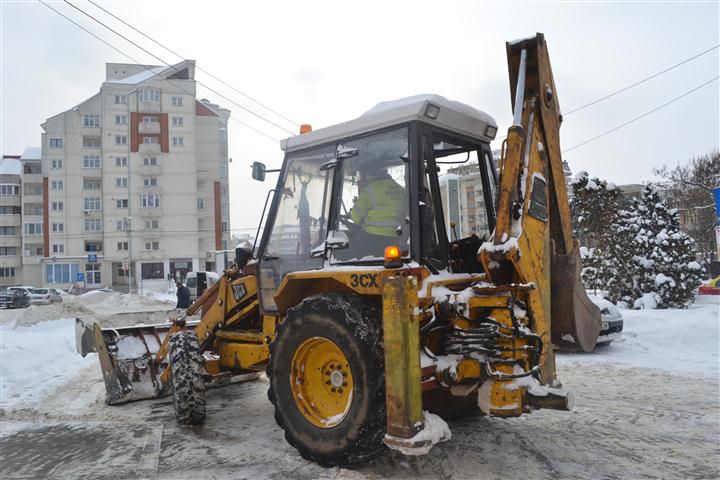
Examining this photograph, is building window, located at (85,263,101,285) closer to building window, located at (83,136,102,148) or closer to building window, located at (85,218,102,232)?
building window, located at (85,218,102,232)

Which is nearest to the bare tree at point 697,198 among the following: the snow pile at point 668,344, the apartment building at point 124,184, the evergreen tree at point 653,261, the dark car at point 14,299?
the evergreen tree at point 653,261

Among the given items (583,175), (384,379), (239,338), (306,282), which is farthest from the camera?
(583,175)

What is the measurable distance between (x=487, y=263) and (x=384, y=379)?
1086 mm

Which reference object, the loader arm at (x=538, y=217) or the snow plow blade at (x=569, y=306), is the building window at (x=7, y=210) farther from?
the snow plow blade at (x=569, y=306)

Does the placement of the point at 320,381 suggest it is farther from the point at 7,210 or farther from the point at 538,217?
the point at 7,210

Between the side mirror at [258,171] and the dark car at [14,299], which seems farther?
the dark car at [14,299]

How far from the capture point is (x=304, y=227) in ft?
16.3

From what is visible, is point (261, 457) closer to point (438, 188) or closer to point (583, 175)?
point (438, 188)

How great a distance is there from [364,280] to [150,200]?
53.8m

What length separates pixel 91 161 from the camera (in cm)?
5412

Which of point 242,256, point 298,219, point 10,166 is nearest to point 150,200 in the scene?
point 10,166

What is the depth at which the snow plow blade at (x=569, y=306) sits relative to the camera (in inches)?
163

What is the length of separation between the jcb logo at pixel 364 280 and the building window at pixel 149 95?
5497 cm

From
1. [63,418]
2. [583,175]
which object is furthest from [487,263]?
[583,175]
